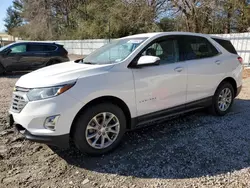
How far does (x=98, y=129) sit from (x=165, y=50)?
5.69 feet

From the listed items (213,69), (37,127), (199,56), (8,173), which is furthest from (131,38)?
(8,173)

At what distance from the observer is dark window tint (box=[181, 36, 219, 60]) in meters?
4.21

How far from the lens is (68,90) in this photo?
2971mm

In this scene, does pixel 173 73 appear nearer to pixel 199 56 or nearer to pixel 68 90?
pixel 199 56

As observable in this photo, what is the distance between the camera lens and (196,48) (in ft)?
14.5

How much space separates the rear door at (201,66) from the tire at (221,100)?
0.18 meters

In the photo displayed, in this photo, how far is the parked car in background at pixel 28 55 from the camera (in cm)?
1045

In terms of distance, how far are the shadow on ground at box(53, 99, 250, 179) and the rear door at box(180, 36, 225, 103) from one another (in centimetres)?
62

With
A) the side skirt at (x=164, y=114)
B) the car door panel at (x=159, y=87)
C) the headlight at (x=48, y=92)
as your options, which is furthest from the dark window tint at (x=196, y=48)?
the headlight at (x=48, y=92)

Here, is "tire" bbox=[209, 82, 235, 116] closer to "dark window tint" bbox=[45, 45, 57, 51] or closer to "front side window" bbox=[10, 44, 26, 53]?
"dark window tint" bbox=[45, 45, 57, 51]

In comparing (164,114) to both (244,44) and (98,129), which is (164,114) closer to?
(98,129)

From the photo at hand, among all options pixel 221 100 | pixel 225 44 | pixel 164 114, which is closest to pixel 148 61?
pixel 164 114

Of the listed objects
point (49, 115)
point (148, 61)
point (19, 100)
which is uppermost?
point (148, 61)

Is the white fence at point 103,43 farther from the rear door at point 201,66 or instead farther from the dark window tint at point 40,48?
the dark window tint at point 40,48
